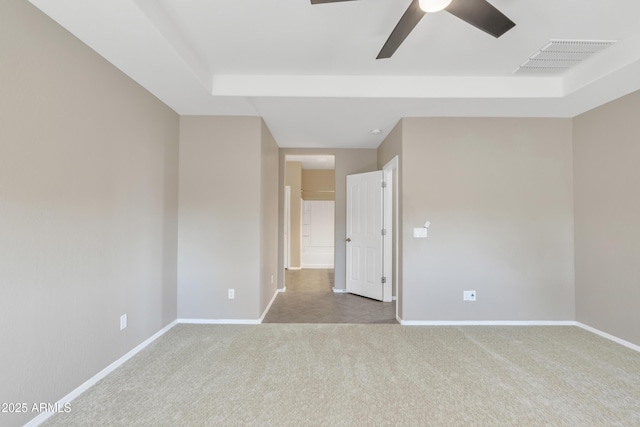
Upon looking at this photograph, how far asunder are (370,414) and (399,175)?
99.1 inches

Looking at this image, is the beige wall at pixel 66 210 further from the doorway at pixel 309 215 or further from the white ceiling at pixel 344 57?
the doorway at pixel 309 215

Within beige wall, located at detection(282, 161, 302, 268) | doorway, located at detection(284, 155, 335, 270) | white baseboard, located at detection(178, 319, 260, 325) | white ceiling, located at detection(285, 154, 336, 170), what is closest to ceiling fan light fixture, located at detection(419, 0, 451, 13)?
white baseboard, located at detection(178, 319, 260, 325)

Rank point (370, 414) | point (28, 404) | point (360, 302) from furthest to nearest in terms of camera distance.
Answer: point (360, 302) → point (370, 414) → point (28, 404)

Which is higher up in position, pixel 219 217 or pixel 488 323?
pixel 219 217

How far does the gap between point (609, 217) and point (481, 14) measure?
2.71m

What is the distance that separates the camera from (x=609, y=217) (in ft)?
9.69

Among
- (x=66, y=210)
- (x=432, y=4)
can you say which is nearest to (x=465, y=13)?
(x=432, y=4)

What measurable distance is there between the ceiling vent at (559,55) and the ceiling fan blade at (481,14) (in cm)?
104

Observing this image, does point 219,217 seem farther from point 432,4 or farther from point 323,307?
point 432,4

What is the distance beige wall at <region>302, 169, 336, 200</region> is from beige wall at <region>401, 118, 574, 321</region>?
4.20 meters

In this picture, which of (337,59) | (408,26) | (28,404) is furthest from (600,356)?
(28,404)

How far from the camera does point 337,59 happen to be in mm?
2541

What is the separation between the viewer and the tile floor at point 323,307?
356 cm

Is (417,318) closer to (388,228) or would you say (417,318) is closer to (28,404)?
(388,228)
